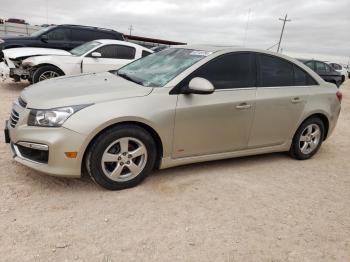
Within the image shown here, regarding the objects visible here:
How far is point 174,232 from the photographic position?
9.46ft

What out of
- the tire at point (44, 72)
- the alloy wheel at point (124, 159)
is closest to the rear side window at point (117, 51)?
the tire at point (44, 72)

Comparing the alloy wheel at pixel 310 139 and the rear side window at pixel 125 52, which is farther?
the rear side window at pixel 125 52

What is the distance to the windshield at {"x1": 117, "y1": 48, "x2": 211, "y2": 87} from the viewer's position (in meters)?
3.81

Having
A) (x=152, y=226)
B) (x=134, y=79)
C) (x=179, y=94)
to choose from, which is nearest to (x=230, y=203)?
(x=152, y=226)

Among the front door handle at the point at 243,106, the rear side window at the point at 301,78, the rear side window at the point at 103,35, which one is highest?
the rear side window at the point at 103,35

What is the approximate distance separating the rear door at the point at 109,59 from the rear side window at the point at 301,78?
5.21 metres

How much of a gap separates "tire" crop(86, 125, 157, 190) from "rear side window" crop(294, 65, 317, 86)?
2329 millimetres

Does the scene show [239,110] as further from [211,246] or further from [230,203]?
[211,246]

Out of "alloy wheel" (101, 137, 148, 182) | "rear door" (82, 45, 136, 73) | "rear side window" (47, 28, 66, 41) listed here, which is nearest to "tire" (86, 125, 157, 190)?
"alloy wheel" (101, 137, 148, 182)

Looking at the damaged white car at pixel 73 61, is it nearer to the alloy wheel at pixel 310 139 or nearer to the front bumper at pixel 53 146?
the front bumper at pixel 53 146

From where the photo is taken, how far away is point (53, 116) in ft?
10.4

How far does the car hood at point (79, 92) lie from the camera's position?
3262 mm

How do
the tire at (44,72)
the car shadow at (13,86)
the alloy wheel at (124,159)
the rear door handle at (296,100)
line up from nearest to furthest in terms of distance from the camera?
1. the alloy wheel at (124,159)
2. the rear door handle at (296,100)
3. the tire at (44,72)
4. the car shadow at (13,86)

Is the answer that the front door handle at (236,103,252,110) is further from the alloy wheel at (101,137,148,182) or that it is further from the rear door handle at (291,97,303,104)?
the alloy wheel at (101,137,148,182)
